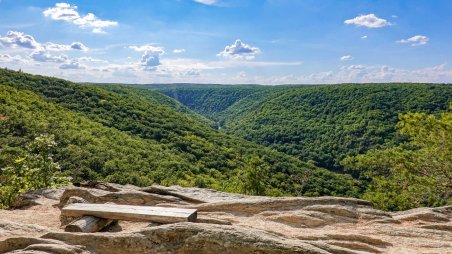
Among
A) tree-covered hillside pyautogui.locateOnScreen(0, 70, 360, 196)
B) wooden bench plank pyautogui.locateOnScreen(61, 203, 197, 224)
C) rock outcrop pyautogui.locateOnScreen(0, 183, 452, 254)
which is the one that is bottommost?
tree-covered hillside pyautogui.locateOnScreen(0, 70, 360, 196)

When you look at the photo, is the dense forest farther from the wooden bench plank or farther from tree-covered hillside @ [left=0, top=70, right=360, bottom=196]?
the wooden bench plank

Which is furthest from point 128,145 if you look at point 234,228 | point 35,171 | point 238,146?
point 234,228

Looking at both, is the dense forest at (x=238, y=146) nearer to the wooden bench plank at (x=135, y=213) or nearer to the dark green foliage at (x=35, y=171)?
the dark green foliage at (x=35, y=171)

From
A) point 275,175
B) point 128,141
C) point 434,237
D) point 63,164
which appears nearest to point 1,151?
point 63,164

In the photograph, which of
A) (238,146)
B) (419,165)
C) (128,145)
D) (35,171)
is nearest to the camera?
(419,165)

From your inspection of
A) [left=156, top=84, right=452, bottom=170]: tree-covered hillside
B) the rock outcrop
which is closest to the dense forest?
[left=156, top=84, right=452, bottom=170]: tree-covered hillside

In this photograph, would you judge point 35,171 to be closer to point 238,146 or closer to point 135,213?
point 135,213
